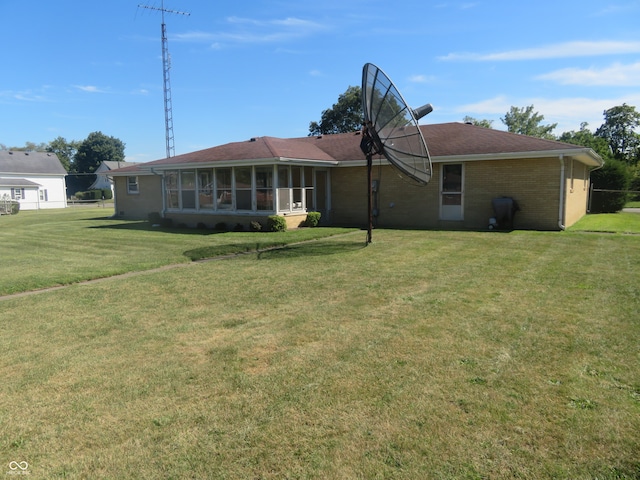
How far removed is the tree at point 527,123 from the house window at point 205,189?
175ft

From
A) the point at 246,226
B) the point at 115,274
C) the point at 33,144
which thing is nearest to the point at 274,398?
the point at 115,274

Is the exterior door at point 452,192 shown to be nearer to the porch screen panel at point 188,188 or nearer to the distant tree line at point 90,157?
the porch screen panel at point 188,188

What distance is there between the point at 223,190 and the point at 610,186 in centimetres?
2165

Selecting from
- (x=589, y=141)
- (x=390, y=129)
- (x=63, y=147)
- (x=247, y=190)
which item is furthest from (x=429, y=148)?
(x=63, y=147)

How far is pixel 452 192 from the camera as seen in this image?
17375 mm

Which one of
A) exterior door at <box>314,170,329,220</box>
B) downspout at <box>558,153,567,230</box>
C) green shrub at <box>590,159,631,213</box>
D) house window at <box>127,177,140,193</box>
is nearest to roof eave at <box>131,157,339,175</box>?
exterior door at <box>314,170,329,220</box>

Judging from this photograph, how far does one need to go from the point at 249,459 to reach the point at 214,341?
Answer: 7.74 ft

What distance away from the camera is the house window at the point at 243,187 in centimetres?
1838

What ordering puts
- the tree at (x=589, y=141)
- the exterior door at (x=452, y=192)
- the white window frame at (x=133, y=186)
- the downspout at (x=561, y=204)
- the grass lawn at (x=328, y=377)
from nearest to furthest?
1. the grass lawn at (x=328, y=377)
2. the downspout at (x=561, y=204)
3. the exterior door at (x=452, y=192)
4. the white window frame at (x=133, y=186)
5. the tree at (x=589, y=141)

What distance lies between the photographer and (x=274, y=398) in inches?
146

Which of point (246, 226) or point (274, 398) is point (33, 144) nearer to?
point (246, 226)

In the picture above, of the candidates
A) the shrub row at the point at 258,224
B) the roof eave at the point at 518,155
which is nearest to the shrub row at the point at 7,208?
the shrub row at the point at 258,224

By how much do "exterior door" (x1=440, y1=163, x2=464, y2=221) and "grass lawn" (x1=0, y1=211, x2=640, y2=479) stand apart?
903 centimetres

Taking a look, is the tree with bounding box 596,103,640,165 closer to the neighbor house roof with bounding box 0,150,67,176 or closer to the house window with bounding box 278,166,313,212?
the house window with bounding box 278,166,313,212
